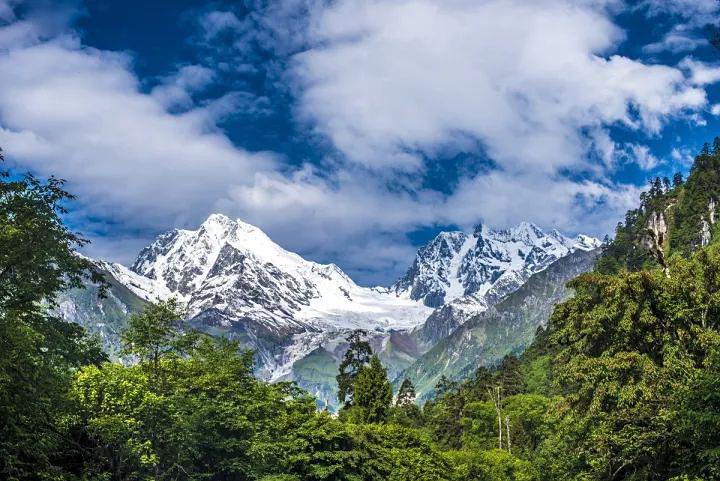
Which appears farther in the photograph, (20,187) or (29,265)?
(20,187)

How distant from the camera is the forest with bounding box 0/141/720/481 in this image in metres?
26.2

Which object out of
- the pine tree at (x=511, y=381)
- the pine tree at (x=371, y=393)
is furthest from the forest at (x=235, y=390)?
the pine tree at (x=511, y=381)

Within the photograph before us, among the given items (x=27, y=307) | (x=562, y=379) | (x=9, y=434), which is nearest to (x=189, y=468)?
(x=27, y=307)

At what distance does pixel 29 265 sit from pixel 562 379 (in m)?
28.5

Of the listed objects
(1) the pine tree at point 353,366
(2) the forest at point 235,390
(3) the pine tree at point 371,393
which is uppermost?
(1) the pine tree at point 353,366

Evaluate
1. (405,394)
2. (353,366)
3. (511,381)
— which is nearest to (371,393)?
(353,366)

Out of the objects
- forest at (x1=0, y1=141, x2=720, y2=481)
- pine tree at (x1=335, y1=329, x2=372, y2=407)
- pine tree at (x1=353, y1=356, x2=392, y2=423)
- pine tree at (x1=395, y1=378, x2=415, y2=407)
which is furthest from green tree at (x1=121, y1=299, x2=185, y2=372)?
pine tree at (x1=395, y1=378, x2=415, y2=407)

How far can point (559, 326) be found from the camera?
1640 inches

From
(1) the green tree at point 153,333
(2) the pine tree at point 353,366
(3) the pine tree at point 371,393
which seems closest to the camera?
(1) the green tree at point 153,333

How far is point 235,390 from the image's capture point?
1871 inches

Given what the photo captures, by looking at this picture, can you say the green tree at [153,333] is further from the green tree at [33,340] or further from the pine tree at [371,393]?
the pine tree at [371,393]

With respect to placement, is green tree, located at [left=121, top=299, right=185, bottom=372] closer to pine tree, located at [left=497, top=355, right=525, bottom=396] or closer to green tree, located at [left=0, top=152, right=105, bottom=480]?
green tree, located at [left=0, top=152, right=105, bottom=480]

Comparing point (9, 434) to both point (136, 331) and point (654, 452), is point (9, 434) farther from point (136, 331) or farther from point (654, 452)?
point (654, 452)

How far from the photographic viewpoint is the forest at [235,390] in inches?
1032
